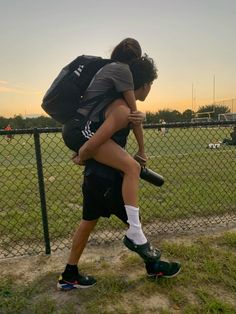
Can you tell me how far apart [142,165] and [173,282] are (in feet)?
3.29

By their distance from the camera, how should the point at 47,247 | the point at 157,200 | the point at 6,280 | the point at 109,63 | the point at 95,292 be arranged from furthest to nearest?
the point at 157,200 → the point at 47,247 → the point at 6,280 → the point at 95,292 → the point at 109,63

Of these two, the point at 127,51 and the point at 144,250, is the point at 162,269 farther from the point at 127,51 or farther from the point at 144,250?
the point at 127,51

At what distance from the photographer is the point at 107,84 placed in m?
2.48

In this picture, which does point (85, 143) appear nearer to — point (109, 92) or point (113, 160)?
point (113, 160)

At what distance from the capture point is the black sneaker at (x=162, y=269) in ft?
9.71

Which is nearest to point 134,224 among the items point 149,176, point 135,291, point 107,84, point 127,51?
point 149,176

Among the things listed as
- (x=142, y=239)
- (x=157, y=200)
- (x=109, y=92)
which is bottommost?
(x=157, y=200)

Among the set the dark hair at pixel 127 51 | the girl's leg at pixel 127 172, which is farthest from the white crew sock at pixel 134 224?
the dark hair at pixel 127 51

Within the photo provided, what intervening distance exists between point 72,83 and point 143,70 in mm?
547

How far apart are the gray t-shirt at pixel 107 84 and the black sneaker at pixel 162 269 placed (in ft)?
4.29

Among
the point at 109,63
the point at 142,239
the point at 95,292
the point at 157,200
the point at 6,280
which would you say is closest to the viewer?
the point at 109,63

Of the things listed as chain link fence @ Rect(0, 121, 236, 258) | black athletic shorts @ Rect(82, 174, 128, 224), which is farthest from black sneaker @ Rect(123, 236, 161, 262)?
chain link fence @ Rect(0, 121, 236, 258)

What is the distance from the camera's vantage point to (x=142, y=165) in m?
A: 2.93

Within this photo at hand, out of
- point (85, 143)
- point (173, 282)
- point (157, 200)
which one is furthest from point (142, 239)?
point (157, 200)
